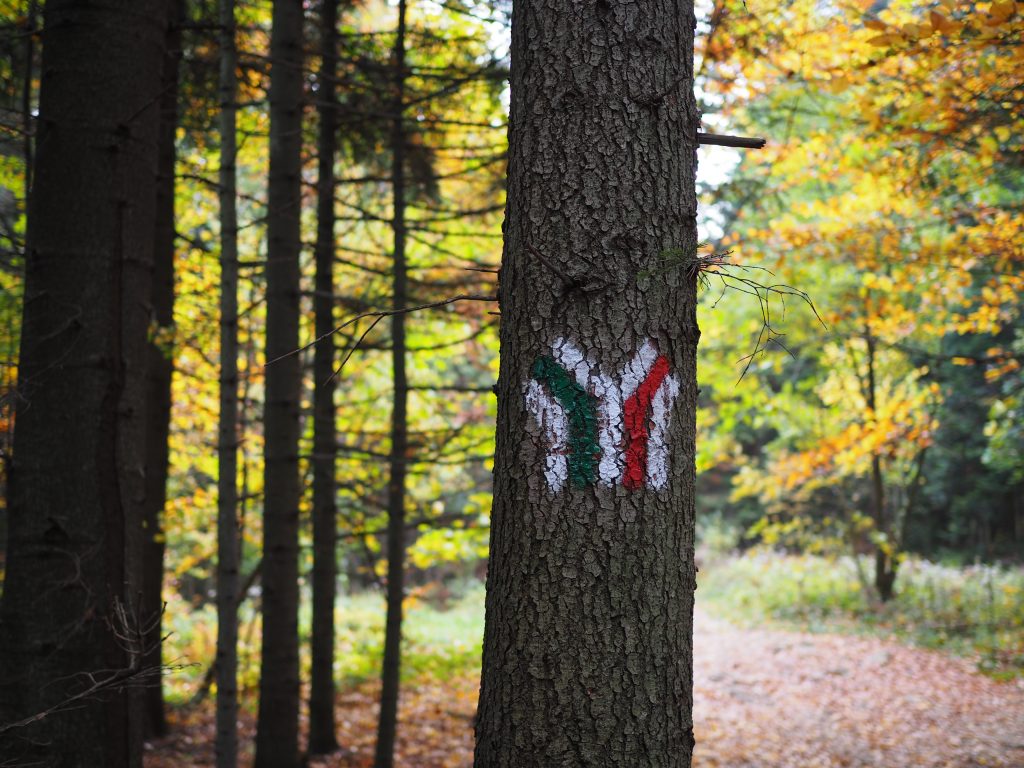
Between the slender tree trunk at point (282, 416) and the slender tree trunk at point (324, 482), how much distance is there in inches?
48.7

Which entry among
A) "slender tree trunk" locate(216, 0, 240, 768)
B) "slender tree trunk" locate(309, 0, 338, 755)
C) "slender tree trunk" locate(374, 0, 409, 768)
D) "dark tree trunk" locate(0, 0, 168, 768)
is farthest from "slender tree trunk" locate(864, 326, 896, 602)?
"dark tree trunk" locate(0, 0, 168, 768)

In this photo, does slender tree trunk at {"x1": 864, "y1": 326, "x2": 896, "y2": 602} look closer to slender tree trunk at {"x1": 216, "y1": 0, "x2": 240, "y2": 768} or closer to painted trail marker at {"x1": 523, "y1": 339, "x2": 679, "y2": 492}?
slender tree trunk at {"x1": 216, "y1": 0, "x2": 240, "y2": 768}

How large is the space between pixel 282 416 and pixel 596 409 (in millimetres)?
4113

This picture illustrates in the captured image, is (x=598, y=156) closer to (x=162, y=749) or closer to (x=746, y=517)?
(x=162, y=749)

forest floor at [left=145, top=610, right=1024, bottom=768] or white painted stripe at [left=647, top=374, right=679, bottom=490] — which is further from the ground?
white painted stripe at [left=647, top=374, right=679, bottom=490]

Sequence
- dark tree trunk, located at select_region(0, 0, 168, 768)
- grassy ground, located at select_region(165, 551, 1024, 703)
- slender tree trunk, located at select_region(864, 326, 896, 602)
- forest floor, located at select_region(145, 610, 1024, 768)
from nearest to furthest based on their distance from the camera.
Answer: dark tree trunk, located at select_region(0, 0, 168, 768) < forest floor, located at select_region(145, 610, 1024, 768) < grassy ground, located at select_region(165, 551, 1024, 703) < slender tree trunk, located at select_region(864, 326, 896, 602)

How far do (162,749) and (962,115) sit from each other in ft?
27.2

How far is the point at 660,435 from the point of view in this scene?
202 centimetres

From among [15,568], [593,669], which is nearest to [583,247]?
[593,669]

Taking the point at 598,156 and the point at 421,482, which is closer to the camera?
the point at 598,156

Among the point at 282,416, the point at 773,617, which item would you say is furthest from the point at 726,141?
the point at 773,617

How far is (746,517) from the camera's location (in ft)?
88.6

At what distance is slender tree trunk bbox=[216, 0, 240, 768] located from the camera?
169 inches

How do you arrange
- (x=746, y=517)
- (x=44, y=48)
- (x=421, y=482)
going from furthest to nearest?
(x=746, y=517) < (x=421, y=482) < (x=44, y=48)
